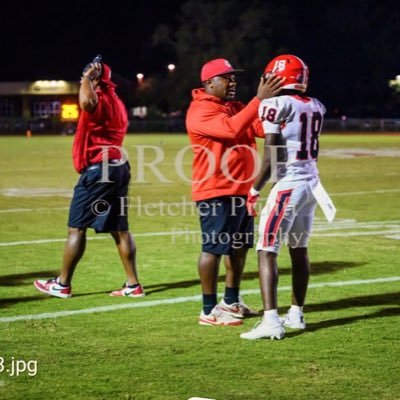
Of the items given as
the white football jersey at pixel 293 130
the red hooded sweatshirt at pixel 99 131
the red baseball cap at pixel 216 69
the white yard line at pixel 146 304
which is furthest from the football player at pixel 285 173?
the red hooded sweatshirt at pixel 99 131

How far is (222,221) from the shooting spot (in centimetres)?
719

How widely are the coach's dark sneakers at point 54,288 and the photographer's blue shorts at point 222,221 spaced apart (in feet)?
5.16

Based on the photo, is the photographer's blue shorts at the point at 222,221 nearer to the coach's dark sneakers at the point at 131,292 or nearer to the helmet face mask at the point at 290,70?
the helmet face mask at the point at 290,70

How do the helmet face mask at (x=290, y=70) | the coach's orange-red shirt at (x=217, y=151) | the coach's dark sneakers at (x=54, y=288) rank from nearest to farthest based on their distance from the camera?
the helmet face mask at (x=290, y=70) < the coach's orange-red shirt at (x=217, y=151) < the coach's dark sneakers at (x=54, y=288)

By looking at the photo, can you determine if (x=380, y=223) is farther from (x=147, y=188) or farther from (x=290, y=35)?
(x=290, y=35)

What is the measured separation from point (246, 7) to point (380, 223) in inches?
2859

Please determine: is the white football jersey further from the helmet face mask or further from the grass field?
the grass field

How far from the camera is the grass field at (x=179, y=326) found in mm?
5539

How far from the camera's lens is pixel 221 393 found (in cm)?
536

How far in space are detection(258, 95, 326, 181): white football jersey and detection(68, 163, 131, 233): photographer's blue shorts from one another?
2.03 m

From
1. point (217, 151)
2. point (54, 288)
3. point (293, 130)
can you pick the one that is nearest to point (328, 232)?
point (54, 288)

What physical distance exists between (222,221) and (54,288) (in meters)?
1.85

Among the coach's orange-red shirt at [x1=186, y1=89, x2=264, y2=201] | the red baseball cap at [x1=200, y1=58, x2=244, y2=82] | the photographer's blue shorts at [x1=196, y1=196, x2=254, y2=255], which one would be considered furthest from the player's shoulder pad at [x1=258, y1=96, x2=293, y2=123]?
the photographer's blue shorts at [x1=196, y1=196, x2=254, y2=255]

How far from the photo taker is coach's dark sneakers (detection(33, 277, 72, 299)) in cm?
825
